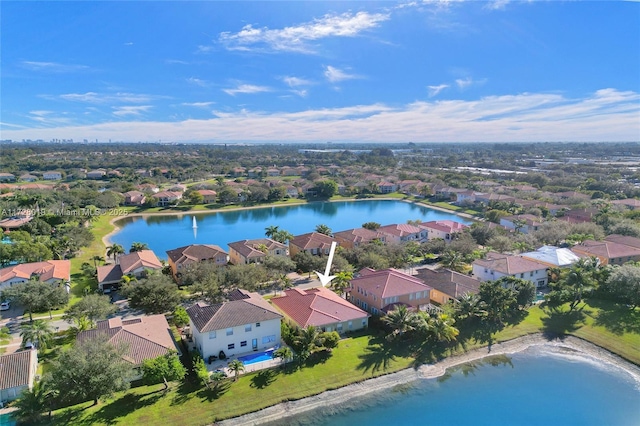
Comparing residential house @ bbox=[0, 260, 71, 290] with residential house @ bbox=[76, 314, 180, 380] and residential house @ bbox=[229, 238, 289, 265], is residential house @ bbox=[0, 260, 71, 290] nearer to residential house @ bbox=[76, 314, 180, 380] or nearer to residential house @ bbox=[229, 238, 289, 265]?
residential house @ bbox=[76, 314, 180, 380]

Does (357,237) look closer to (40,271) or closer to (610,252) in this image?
(610,252)

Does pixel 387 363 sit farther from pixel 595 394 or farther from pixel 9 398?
pixel 9 398

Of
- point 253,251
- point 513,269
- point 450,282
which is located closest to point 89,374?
point 253,251

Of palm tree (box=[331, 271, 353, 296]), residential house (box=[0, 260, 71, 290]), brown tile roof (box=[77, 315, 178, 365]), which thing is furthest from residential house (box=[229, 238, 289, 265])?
brown tile roof (box=[77, 315, 178, 365])

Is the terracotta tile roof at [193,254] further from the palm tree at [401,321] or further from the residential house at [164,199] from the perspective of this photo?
the residential house at [164,199]

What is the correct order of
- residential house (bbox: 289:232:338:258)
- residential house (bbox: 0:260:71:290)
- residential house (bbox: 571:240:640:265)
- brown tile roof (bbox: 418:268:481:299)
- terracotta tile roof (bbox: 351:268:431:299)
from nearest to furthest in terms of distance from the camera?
1. terracotta tile roof (bbox: 351:268:431:299)
2. brown tile roof (bbox: 418:268:481:299)
3. residential house (bbox: 0:260:71:290)
4. residential house (bbox: 571:240:640:265)
5. residential house (bbox: 289:232:338:258)

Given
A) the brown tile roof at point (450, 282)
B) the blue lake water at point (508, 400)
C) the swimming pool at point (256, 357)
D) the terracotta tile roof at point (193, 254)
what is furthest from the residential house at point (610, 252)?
the terracotta tile roof at point (193, 254)
